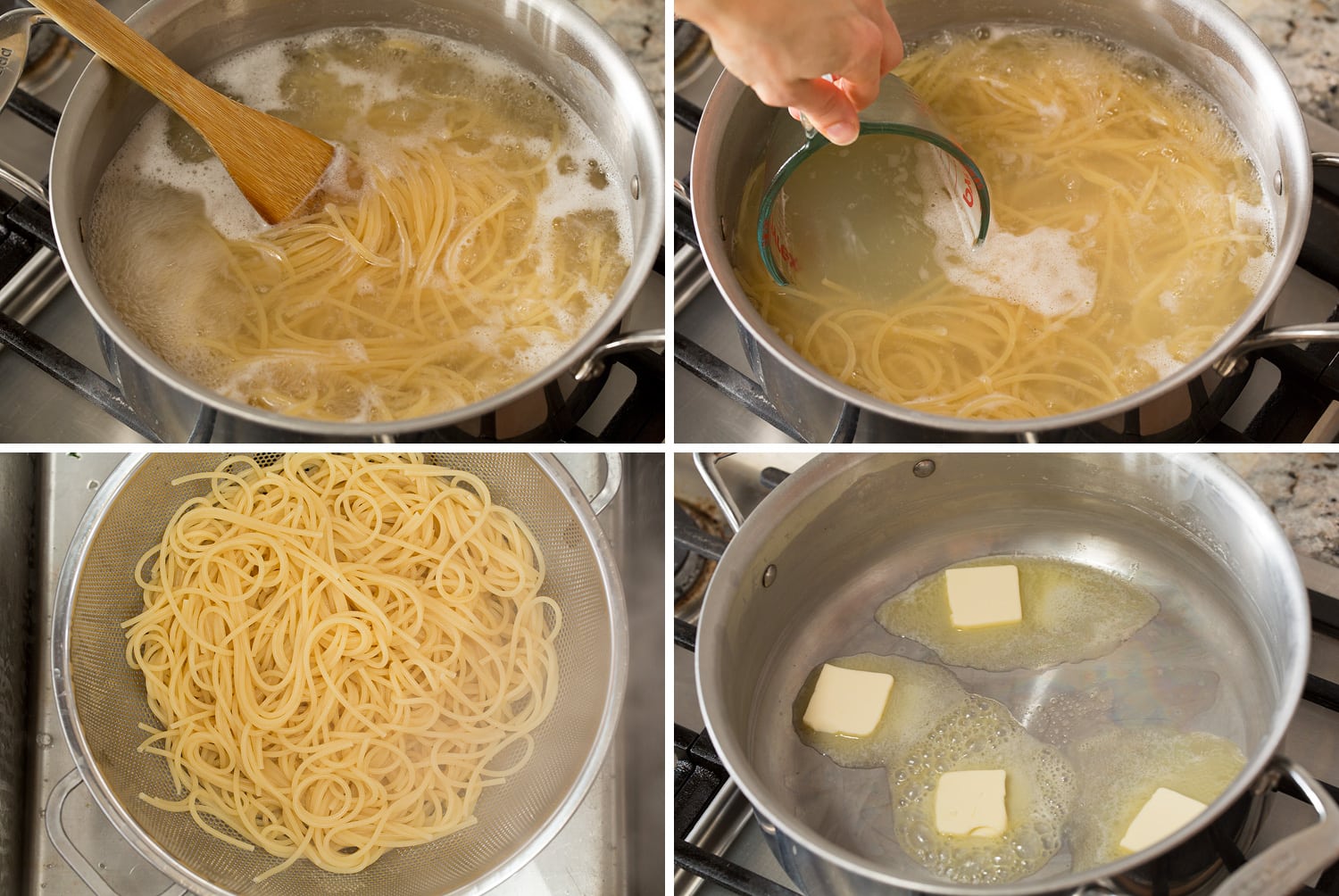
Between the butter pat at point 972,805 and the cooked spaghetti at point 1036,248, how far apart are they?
31cm

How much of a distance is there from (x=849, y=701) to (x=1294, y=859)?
394mm

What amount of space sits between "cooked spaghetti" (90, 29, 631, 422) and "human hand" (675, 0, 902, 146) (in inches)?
8.7

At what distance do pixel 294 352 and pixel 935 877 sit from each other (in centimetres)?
70

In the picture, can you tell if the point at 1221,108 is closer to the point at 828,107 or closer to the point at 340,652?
the point at 828,107

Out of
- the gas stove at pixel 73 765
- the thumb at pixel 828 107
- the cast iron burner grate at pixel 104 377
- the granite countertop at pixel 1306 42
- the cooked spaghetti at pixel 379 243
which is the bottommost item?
the gas stove at pixel 73 765

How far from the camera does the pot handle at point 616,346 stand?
83cm

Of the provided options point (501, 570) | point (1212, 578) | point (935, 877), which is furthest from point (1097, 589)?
point (501, 570)

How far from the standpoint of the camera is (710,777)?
1003 millimetres

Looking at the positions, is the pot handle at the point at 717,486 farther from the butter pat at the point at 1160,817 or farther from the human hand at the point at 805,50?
the butter pat at the point at 1160,817

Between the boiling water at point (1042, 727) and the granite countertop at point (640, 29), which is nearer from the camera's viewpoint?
the boiling water at point (1042, 727)

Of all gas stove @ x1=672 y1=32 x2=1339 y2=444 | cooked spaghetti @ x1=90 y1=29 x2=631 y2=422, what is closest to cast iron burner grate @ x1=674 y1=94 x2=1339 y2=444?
gas stove @ x1=672 y1=32 x2=1339 y2=444

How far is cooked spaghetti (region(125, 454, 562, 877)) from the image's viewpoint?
1043mm

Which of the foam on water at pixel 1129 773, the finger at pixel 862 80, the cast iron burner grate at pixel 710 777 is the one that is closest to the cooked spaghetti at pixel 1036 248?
the finger at pixel 862 80

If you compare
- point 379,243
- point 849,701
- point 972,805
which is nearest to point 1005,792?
point 972,805
